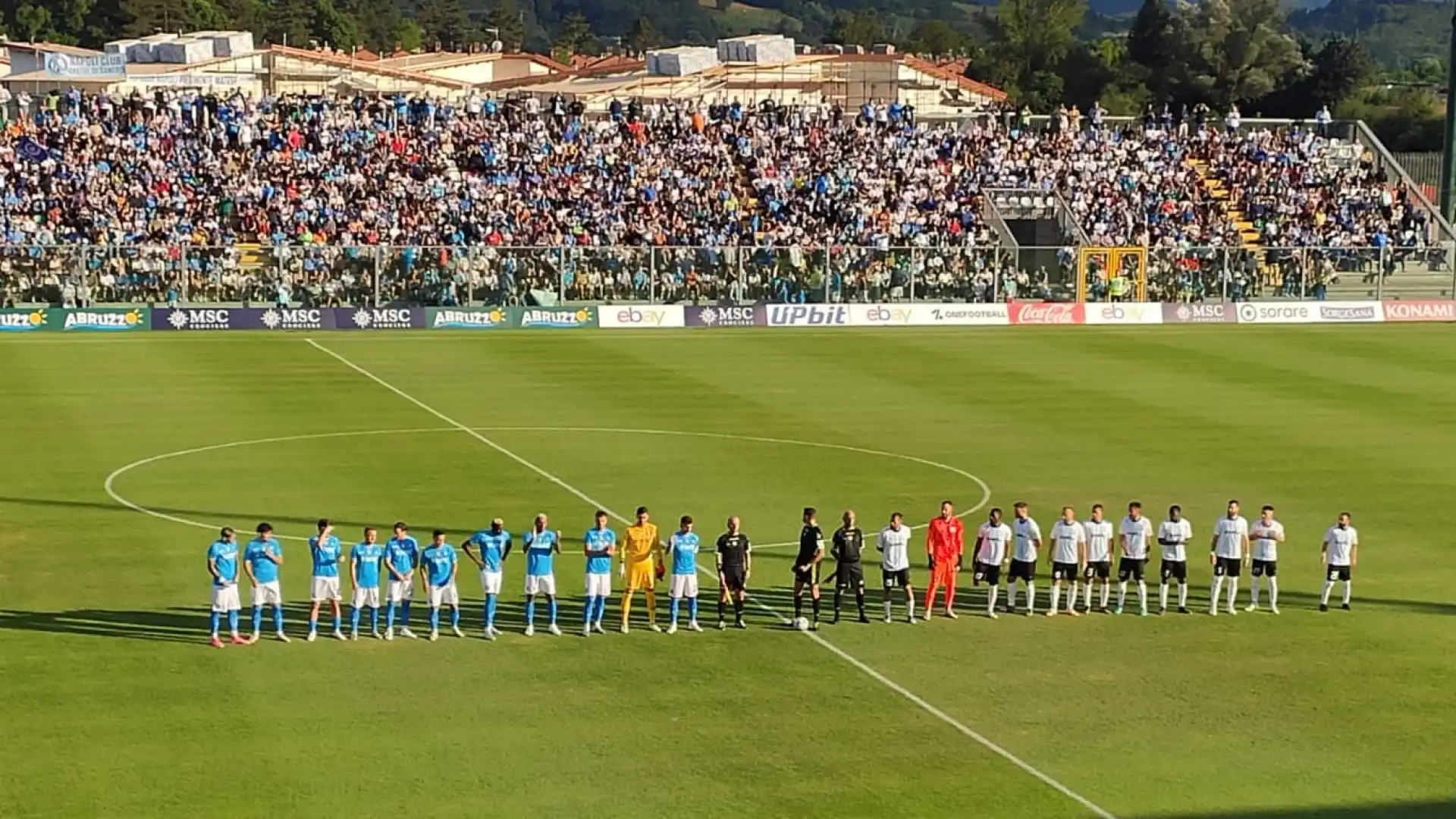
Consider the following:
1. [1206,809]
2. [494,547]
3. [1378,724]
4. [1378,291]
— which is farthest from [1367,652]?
[1378,291]

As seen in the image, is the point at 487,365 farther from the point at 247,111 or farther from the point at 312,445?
the point at 247,111

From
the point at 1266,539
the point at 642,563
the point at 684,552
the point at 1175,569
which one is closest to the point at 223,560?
the point at 642,563

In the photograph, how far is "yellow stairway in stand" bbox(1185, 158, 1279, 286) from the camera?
66875 mm

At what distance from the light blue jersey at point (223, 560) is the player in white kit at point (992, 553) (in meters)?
8.80

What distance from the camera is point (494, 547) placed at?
854 inches

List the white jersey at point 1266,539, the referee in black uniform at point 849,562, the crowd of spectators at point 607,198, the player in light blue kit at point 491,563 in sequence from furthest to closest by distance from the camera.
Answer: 1. the crowd of spectators at point 607,198
2. the white jersey at point 1266,539
3. the referee in black uniform at point 849,562
4. the player in light blue kit at point 491,563

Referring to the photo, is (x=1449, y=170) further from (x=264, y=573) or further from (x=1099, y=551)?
(x=264, y=573)

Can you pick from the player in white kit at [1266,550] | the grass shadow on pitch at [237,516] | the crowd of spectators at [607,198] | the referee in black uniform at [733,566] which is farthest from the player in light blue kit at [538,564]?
the crowd of spectators at [607,198]

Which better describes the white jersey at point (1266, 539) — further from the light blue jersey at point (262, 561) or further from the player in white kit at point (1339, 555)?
the light blue jersey at point (262, 561)

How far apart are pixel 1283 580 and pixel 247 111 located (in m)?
47.0

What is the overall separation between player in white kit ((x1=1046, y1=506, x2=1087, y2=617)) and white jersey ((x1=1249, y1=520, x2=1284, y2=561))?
216 centimetres

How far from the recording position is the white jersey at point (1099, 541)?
76.3 ft

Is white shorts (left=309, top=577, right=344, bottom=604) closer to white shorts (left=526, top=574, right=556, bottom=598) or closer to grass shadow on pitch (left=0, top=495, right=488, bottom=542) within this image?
white shorts (left=526, top=574, right=556, bottom=598)

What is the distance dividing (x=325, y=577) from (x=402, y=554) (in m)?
0.89
